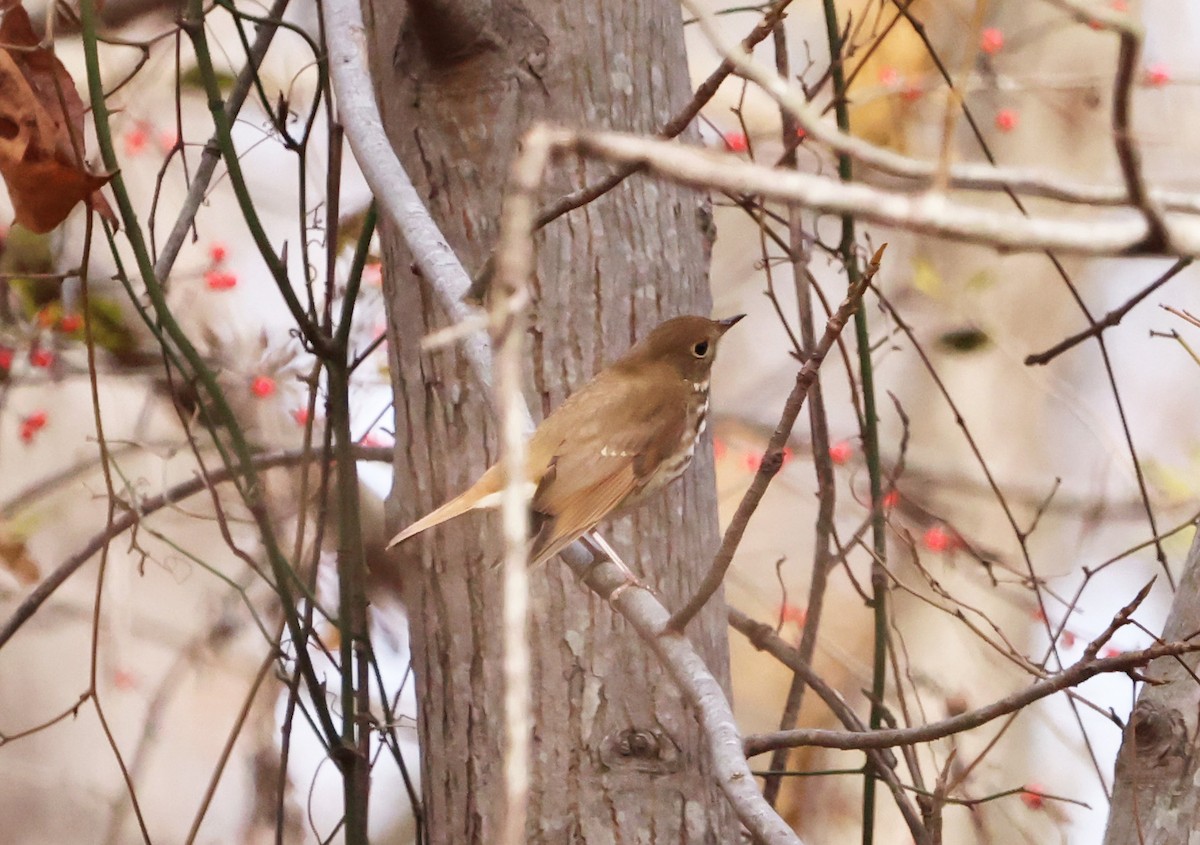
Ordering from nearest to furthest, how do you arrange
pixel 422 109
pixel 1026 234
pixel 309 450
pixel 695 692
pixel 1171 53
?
pixel 1026 234 < pixel 695 692 < pixel 422 109 < pixel 309 450 < pixel 1171 53

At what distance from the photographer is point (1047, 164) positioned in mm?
5039

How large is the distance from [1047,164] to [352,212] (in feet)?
10.2

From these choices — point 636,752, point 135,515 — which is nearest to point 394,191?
point 636,752

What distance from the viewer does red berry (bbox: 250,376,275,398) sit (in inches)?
122

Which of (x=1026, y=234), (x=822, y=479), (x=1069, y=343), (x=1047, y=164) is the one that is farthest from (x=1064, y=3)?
(x=1047, y=164)

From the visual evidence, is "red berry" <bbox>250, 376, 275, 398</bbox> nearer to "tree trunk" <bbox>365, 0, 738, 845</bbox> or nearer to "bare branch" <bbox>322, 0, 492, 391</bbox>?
"tree trunk" <bbox>365, 0, 738, 845</bbox>

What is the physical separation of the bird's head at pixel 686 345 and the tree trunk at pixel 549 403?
28mm

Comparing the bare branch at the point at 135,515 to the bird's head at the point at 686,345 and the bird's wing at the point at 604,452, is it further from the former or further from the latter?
the bird's head at the point at 686,345

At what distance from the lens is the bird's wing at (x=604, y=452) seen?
6.66 feet

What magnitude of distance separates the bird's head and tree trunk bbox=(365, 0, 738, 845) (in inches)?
1.1

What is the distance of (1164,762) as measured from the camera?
5.69 feet

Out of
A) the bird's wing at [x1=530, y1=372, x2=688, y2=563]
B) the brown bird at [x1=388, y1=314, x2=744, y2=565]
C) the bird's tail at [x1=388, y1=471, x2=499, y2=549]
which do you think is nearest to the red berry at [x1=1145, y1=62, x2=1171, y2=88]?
the brown bird at [x1=388, y1=314, x2=744, y2=565]

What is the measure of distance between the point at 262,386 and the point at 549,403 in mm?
1275

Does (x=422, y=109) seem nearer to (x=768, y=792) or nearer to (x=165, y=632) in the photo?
(x=768, y=792)
